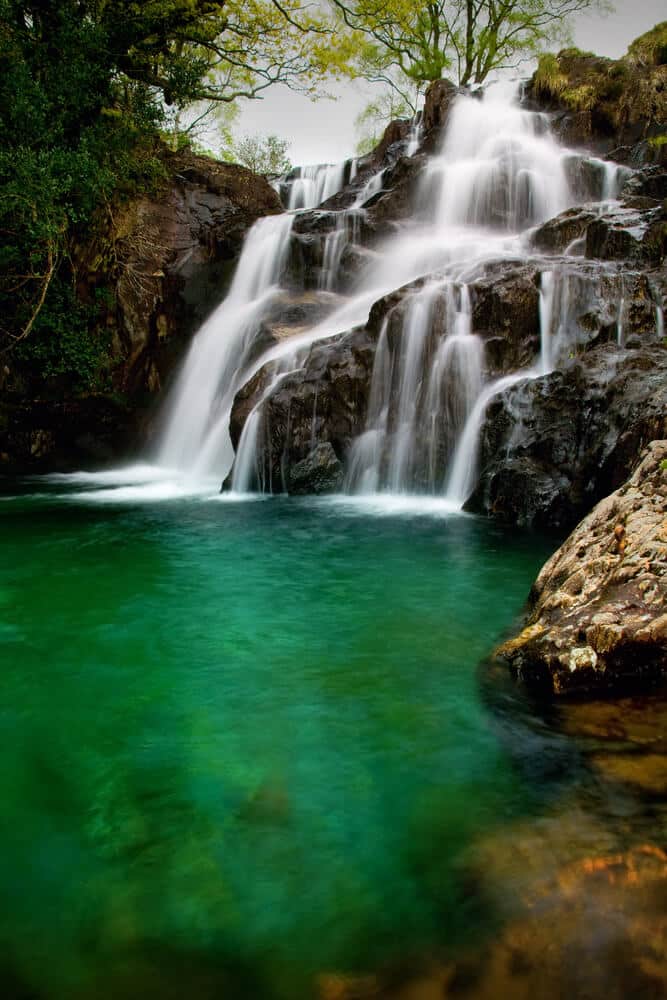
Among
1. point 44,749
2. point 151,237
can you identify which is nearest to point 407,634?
point 44,749

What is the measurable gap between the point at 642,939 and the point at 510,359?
27.7ft

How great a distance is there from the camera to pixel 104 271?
1388 centimetres

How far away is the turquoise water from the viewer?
220 centimetres

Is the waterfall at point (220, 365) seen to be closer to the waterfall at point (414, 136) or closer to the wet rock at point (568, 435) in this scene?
the wet rock at point (568, 435)

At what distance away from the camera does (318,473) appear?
10492 mm

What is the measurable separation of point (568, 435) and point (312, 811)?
20.8 ft

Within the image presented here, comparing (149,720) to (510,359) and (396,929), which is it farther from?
(510,359)

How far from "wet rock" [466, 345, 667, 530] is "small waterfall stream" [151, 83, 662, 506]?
23.2 inches

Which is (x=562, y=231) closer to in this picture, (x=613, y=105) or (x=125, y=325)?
(x=613, y=105)

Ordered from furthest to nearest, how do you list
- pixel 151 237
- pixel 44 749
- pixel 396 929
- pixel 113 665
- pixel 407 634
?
pixel 151 237 < pixel 407 634 < pixel 113 665 < pixel 44 749 < pixel 396 929

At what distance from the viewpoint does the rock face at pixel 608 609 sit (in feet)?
11.6

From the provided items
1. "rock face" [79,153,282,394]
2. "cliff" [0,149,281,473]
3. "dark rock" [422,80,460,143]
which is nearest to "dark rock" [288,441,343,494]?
"cliff" [0,149,281,473]

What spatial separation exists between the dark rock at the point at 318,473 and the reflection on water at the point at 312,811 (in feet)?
16.1

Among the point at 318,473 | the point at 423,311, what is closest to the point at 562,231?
the point at 423,311
